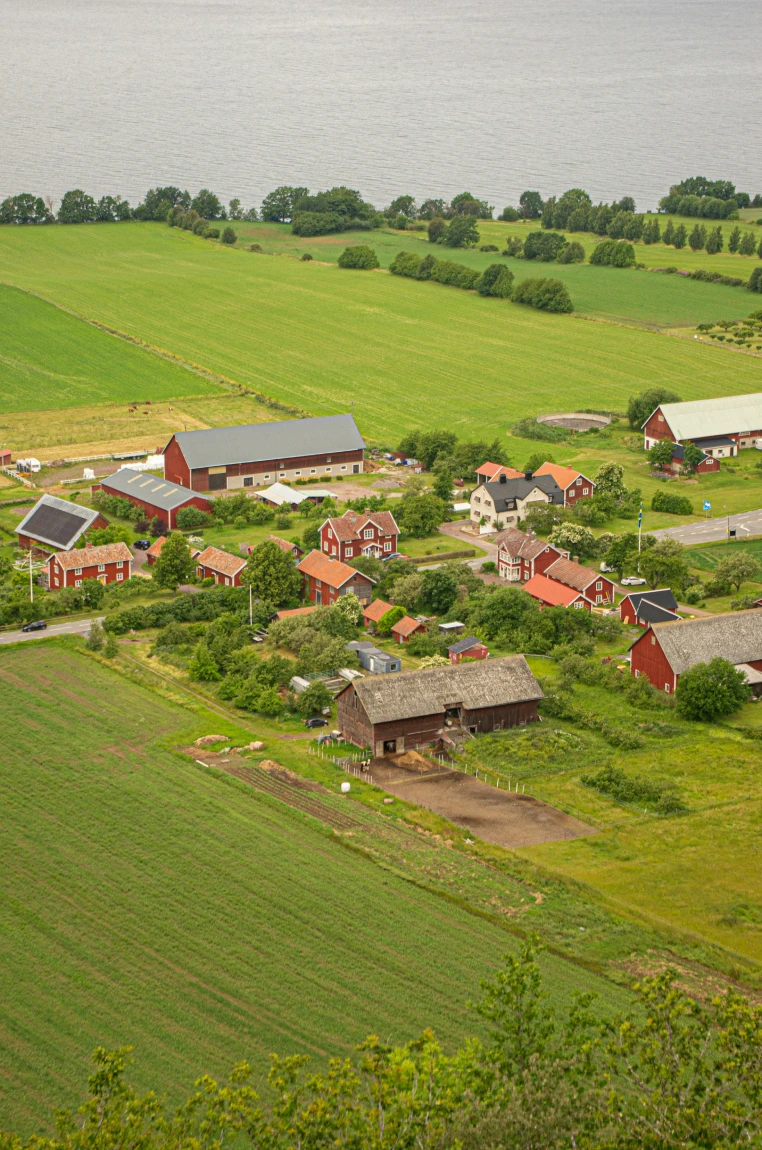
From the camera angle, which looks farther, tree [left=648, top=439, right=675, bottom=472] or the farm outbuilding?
tree [left=648, top=439, right=675, bottom=472]

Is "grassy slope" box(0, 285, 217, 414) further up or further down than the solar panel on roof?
further up

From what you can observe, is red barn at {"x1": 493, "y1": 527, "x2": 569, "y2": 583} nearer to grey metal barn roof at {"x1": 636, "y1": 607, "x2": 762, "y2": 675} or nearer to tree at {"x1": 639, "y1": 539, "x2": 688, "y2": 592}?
tree at {"x1": 639, "y1": 539, "x2": 688, "y2": 592}

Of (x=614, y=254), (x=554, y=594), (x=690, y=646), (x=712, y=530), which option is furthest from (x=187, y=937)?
(x=614, y=254)

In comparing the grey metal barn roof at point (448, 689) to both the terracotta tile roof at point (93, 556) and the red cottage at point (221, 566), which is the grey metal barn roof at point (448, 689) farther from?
the terracotta tile roof at point (93, 556)

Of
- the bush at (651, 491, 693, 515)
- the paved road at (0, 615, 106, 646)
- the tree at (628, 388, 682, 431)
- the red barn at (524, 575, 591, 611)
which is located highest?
the tree at (628, 388, 682, 431)

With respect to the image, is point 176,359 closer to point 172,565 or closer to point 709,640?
point 172,565

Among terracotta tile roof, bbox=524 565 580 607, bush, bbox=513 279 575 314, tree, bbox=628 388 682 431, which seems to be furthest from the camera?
bush, bbox=513 279 575 314

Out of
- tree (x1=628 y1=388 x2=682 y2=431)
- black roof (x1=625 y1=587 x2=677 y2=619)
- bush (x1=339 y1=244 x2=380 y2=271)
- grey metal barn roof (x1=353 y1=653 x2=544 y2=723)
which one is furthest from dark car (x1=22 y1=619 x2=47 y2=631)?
bush (x1=339 y1=244 x2=380 y2=271)

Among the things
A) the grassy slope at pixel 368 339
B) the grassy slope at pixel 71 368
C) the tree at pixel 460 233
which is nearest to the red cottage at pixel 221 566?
the grassy slope at pixel 368 339
